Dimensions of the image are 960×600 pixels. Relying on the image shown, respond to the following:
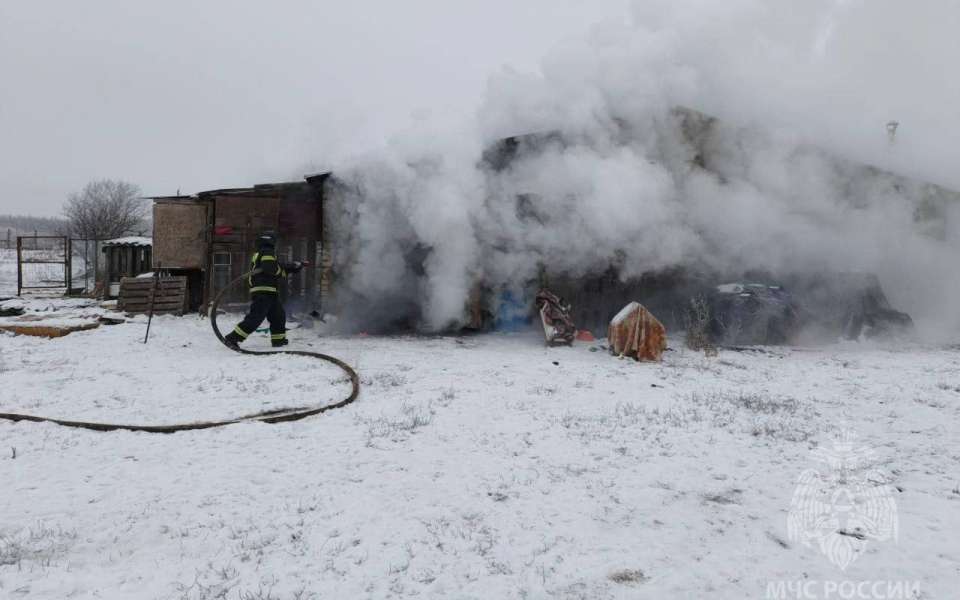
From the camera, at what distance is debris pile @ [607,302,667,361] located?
8.71 meters

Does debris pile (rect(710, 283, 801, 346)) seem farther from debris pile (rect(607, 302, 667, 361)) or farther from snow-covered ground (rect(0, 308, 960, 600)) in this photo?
snow-covered ground (rect(0, 308, 960, 600))

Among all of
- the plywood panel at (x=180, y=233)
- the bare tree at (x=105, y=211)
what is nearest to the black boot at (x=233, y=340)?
the plywood panel at (x=180, y=233)

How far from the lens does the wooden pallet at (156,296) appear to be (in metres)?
12.7

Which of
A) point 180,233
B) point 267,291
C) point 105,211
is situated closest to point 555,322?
point 267,291

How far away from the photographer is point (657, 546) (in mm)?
3148

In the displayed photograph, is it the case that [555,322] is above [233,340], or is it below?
above

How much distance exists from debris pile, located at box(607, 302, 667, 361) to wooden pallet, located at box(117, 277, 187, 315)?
11.0 m

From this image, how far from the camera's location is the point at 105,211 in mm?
35844

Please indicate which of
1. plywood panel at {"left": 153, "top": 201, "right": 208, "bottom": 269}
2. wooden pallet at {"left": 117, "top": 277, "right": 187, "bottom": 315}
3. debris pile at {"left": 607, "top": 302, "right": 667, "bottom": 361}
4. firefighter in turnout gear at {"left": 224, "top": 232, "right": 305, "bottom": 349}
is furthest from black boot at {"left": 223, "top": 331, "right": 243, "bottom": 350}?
plywood panel at {"left": 153, "top": 201, "right": 208, "bottom": 269}

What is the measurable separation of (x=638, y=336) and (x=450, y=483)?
5720 millimetres

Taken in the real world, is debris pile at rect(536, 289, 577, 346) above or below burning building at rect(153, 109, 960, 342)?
below

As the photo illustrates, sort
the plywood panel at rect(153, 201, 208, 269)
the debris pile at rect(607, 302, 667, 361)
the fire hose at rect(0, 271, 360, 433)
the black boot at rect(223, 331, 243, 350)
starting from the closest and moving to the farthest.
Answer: the fire hose at rect(0, 271, 360, 433) < the black boot at rect(223, 331, 243, 350) < the debris pile at rect(607, 302, 667, 361) < the plywood panel at rect(153, 201, 208, 269)

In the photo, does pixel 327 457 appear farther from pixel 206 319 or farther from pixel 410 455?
pixel 206 319

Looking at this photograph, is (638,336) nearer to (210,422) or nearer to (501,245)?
(501,245)
